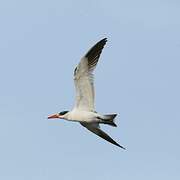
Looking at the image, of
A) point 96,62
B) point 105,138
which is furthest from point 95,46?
point 105,138

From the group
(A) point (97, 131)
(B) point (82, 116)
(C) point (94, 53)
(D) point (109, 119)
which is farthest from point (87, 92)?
(A) point (97, 131)

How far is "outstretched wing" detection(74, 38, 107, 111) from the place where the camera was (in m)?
55.6

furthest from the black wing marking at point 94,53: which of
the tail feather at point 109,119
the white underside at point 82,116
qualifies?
the tail feather at point 109,119

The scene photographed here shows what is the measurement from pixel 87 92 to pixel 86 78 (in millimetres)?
527

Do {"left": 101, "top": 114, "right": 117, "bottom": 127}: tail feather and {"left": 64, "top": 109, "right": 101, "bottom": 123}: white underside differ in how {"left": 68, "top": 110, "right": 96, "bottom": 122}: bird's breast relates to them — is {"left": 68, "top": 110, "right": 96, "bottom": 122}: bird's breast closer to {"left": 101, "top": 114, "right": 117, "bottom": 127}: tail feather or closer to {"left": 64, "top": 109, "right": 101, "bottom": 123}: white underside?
{"left": 64, "top": 109, "right": 101, "bottom": 123}: white underside

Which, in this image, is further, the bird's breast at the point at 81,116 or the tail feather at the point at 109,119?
the bird's breast at the point at 81,116

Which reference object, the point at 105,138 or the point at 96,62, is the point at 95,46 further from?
the point at 105,138

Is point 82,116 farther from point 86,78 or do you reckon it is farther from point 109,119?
point 86,78

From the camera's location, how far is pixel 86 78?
55844 mm

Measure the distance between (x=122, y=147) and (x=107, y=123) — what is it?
1011 millimetres

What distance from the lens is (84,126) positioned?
5741cm

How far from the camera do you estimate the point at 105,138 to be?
5784 centimetres

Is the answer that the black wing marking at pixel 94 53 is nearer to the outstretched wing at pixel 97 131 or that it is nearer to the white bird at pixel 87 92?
the white bird at pixel 87 92

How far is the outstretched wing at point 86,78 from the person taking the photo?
55.6 metres
